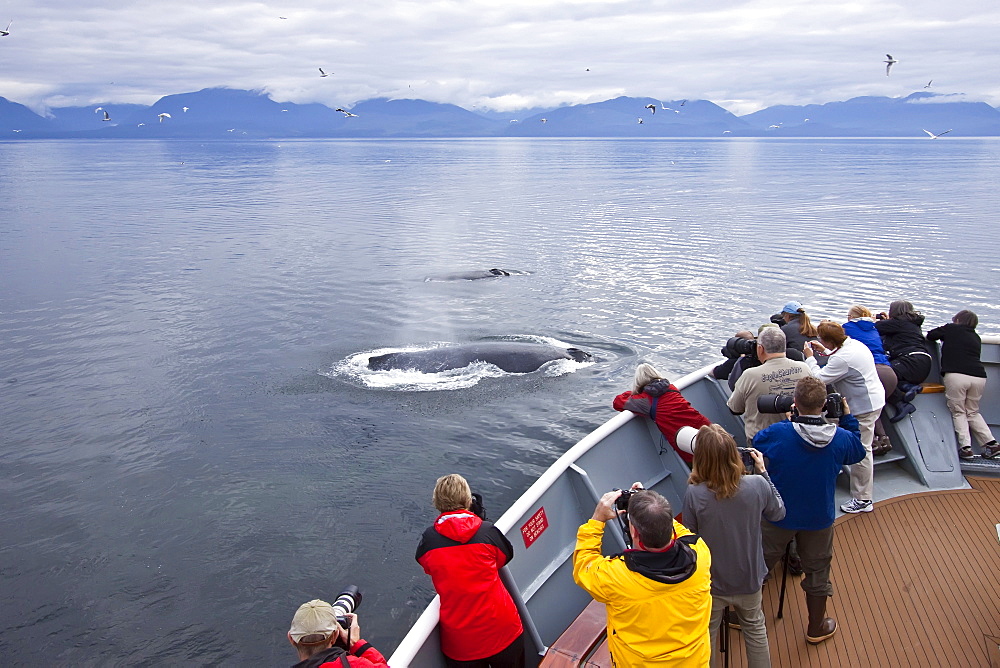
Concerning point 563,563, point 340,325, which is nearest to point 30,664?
point 563,563

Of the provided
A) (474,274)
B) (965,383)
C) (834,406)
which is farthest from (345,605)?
(474,274)

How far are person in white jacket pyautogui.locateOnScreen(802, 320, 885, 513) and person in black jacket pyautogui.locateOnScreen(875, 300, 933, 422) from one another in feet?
5.11

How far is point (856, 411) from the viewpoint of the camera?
29.2ft

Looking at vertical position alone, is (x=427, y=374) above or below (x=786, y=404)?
below

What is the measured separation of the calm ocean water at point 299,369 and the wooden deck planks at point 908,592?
5679 mm

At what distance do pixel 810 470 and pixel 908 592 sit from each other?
2351 mm

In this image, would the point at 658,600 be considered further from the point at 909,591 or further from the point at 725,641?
the point at 909,591

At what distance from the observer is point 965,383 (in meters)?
10.1

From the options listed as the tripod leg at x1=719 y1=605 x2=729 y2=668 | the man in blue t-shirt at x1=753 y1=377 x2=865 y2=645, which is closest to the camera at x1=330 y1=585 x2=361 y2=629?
the tripod leg at x1=719 y1=605 x2=729 y2=668

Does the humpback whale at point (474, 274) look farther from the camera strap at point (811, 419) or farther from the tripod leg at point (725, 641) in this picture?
the camera strap at point (811, 419)

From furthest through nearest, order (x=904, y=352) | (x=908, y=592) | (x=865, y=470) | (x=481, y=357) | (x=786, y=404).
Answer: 1. (x=481, y=357)
2. (x=904, y=352)
3. (x=865, y=470)
4. (x=908, y=592)
5. (x=786, y=404)

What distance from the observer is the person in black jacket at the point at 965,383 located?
33.0 ft

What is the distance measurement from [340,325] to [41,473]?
1165cm

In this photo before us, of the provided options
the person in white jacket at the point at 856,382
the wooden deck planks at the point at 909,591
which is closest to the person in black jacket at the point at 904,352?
the wooden deck planks at the point at 909,591
